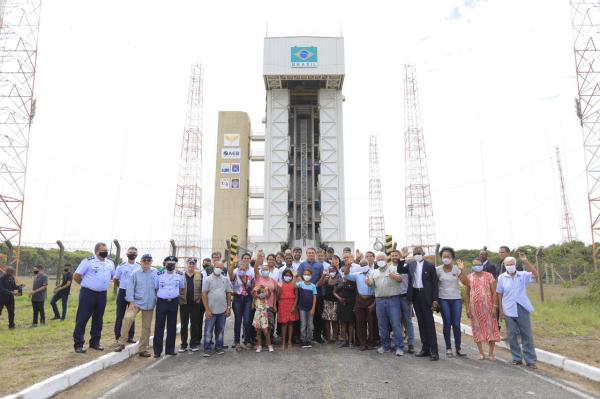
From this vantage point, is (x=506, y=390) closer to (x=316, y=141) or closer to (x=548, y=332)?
(x=548, y=332)

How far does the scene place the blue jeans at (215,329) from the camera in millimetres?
7266

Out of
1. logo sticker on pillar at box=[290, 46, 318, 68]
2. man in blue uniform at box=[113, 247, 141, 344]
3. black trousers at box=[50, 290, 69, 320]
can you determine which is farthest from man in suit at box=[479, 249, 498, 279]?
logo sticker on pillar at box=[290, 46, 318, 68]

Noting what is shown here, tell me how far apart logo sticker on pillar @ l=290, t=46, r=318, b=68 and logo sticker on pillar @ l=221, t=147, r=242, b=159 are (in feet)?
32.2

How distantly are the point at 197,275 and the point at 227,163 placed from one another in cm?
2518

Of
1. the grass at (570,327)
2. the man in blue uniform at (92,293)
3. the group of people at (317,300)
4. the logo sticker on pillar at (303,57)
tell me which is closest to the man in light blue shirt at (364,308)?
the group of people at (317,300)

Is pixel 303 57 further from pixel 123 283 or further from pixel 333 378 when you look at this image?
pixel 333 378

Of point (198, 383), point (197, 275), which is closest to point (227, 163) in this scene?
point (197, 275)

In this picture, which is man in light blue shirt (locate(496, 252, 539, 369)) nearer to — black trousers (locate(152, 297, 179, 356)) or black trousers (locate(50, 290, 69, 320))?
black trousers (locate(152, 297, 179, 356))

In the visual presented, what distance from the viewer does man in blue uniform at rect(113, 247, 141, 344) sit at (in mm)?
8000

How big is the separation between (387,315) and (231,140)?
27.6m

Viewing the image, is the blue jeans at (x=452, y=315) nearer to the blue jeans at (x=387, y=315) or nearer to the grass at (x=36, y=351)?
the blue jeans at (x=387, y=315)

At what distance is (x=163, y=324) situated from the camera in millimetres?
7164

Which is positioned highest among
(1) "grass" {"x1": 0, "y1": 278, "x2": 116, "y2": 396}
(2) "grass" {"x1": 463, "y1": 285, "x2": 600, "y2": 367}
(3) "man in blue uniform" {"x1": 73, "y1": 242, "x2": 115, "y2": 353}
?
(3) "man in blue uniform" {"x1": 73, "y1": 242, "x2": 115, "y2": 353}

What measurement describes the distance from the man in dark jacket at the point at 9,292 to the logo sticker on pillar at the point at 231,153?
23233 mm
